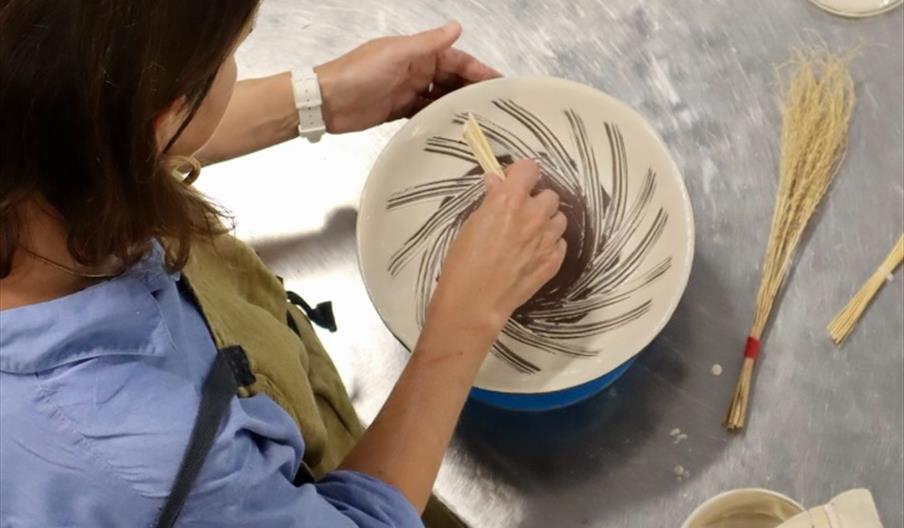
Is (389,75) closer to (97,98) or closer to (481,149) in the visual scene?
(481,149)

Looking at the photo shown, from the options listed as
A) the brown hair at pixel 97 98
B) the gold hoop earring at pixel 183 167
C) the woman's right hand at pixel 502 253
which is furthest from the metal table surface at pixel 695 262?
the brown hair at pixel 97 98

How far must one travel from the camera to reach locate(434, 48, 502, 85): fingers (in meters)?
0.83

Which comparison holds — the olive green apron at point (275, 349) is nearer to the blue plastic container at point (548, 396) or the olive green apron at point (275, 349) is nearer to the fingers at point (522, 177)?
the blue plastic container at point (548, 396)

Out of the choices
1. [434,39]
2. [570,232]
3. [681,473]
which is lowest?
[681,473]

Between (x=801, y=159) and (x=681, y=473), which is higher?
(x=801, y=159)

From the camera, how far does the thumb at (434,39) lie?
81cm

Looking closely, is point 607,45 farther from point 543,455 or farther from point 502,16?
point 543,455

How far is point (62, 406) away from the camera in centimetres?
42

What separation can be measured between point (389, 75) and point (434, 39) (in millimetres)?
50

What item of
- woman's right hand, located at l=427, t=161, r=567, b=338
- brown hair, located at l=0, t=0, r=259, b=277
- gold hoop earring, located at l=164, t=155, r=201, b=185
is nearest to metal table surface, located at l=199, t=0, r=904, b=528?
woman's right hand, located at l=427, t=161, r=567, b=338

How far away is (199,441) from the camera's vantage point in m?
0.44

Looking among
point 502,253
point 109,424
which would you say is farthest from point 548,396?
point 109,424

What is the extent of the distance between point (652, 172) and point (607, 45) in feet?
0.67

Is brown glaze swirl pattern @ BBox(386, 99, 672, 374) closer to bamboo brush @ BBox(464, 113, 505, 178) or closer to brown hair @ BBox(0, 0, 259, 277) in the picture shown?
bamboo brush @ BBox(464, 113, 505, 178)
